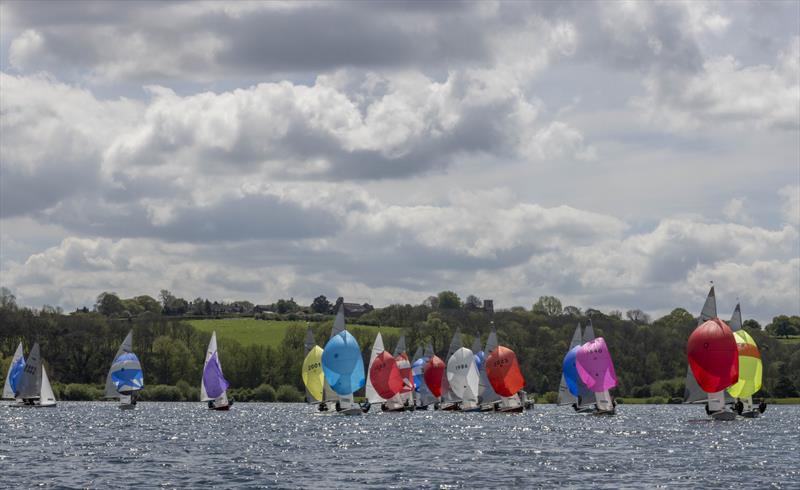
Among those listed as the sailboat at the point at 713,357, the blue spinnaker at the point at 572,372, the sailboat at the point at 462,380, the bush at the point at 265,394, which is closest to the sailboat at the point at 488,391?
the sailboat at the point at 462,380

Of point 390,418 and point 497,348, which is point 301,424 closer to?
point 390,418

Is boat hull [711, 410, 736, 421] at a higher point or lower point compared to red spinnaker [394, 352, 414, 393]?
lower

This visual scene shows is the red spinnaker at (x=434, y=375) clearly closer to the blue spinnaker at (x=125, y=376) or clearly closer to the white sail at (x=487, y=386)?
the white sail at (x=487, y=386)

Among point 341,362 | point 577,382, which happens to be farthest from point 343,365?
point 577,382

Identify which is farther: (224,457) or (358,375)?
(358,375)

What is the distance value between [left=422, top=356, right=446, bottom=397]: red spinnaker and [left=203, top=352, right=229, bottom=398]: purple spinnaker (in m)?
23.5

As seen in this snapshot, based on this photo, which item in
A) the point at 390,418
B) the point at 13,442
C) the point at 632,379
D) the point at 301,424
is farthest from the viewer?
the point at 632,379

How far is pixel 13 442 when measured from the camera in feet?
245

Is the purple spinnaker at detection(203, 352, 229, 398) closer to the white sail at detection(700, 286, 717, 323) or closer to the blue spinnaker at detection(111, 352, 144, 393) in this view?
the blue spinnaker at detection(111, 352, 144, 393)

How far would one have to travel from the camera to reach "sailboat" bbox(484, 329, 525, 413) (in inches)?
4934

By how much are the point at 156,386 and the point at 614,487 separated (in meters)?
128

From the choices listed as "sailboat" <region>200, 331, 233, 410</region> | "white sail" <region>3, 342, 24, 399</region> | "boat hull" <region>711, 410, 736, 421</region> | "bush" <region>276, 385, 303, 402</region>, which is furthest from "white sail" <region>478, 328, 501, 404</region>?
"white sail" <region>3, 342, 24, 399</region>

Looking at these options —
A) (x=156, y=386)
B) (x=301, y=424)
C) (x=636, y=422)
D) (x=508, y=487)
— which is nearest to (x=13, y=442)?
(x=301, y=424)

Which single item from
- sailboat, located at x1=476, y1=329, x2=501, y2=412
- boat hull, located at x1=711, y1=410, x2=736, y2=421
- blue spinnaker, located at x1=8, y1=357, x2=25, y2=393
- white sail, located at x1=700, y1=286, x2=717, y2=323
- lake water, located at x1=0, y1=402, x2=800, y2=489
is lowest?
lake water, located at x1=0, y1=402, x2=800, y2=489
